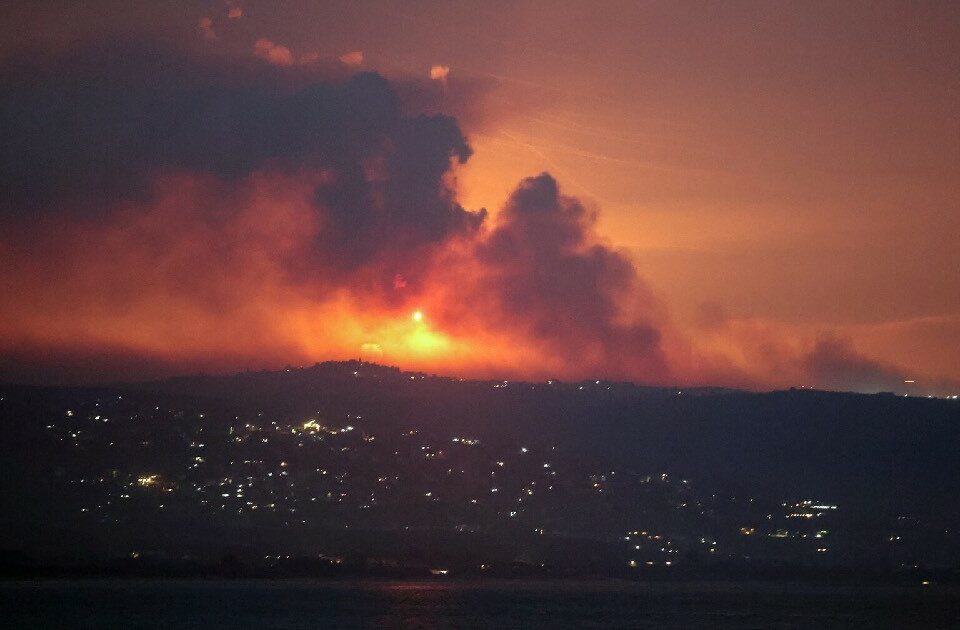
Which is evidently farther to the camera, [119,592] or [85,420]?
[85,420]

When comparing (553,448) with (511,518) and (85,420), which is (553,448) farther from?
(85,420)

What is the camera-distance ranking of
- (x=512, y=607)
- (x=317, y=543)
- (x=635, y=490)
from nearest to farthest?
(x=512, y=607), (x=317, y=543), (x=635, y=490)

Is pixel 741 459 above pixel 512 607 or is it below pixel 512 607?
above

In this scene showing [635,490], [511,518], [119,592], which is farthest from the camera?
[635,490]

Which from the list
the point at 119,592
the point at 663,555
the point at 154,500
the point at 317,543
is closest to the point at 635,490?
the point at 663,555

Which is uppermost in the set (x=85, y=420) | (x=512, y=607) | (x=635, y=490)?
(x=85, y=420)

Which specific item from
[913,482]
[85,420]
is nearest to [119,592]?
[85,420]

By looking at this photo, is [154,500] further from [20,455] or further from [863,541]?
[863,541]
